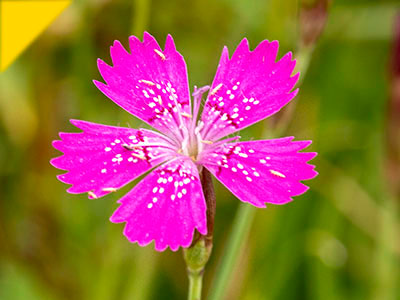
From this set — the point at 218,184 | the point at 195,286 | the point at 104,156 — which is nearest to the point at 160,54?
the point at 104,156

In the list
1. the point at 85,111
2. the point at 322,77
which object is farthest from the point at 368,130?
the point at 85,111

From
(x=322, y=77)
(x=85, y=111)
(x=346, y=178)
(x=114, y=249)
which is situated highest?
(x=322, y=77)

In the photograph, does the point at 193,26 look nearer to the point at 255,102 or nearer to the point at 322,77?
the point at 322,77

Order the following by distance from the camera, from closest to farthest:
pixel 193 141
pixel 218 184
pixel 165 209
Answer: pixel 165 209, pixel 193 141, pixel 218 184

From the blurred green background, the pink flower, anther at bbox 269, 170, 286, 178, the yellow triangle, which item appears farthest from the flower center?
the blurred green background

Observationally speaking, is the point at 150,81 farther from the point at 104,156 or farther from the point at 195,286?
the point at 195,286

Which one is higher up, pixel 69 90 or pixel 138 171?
pixel 69 90
